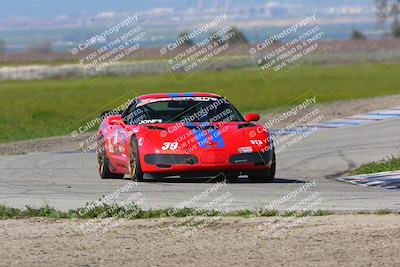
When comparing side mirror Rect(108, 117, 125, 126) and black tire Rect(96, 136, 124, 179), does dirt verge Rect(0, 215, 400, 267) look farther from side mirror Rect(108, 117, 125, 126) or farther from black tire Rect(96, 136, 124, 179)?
black tire Rect(96, 136, 124, 179)

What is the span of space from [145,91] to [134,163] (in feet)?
151

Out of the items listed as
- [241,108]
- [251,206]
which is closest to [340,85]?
[241,108]

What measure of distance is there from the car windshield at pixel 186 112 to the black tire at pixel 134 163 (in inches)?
22.8

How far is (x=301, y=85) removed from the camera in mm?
63375

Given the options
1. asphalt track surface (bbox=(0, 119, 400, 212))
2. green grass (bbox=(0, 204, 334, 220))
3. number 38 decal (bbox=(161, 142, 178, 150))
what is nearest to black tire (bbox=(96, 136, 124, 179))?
asphalt track surface (bbox=(0, 119, 400, 212))

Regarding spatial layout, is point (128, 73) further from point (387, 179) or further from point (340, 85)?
point (387, 179)

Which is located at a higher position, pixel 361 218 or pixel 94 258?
pixel 94 258

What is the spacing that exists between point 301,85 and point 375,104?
2995cm

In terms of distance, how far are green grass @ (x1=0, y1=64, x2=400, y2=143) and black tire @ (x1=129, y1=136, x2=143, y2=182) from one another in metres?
13.6

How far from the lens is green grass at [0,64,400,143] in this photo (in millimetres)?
42469

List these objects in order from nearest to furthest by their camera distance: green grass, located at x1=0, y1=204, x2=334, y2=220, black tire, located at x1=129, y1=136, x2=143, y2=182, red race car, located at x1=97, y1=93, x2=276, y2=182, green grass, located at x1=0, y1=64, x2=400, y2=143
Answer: green grass, located at x1=0, y1=204, x2=334, y2=220
red race car, located at x1=97, y1=93, x2=276, y2=182
black tire, located at x1=129, y1=136, x2=143, y2=182
green grass, located at x1=0, y1=64, x2=400, y2=143

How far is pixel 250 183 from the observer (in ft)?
57.3

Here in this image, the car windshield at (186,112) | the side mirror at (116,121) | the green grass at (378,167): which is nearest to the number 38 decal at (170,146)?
the car windshield at (186,112)

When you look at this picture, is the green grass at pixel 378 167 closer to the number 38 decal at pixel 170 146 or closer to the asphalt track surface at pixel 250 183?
the asphalt track surface at pixel 250 183
